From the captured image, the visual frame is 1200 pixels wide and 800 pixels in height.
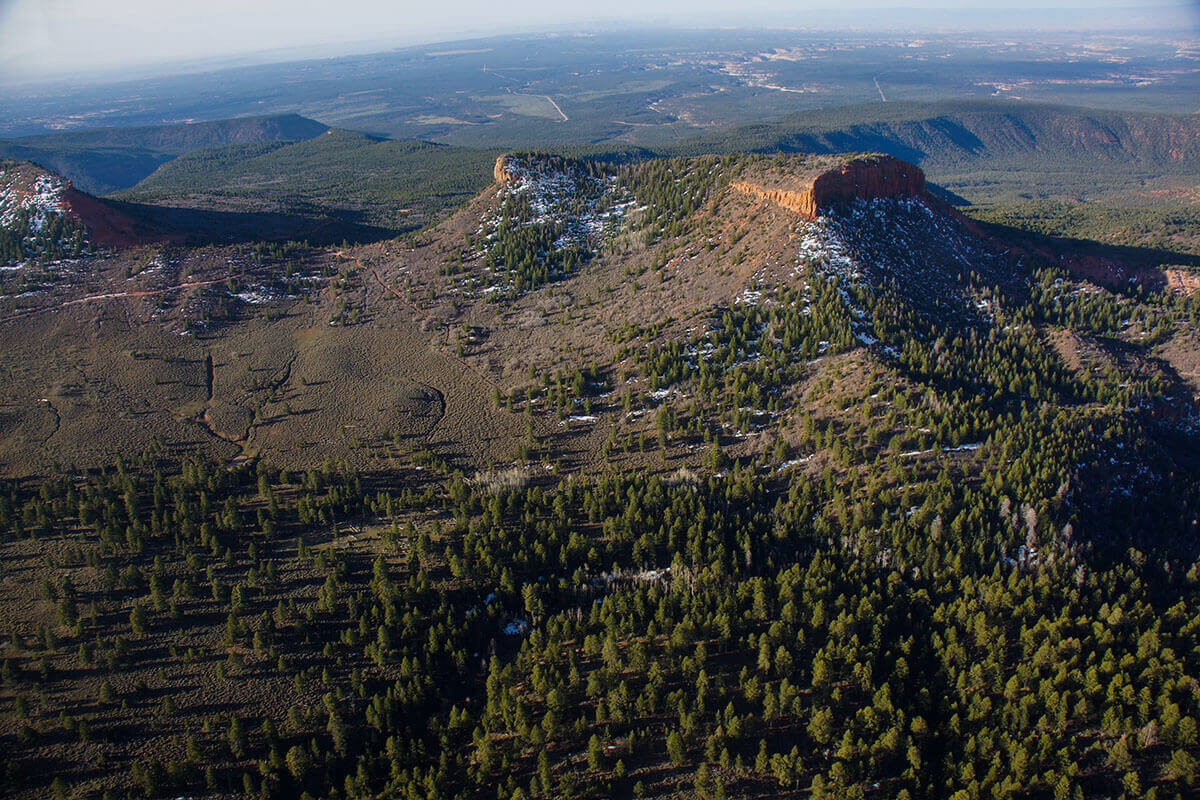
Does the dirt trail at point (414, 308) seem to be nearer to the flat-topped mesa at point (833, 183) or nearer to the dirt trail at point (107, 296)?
the dirt trail at point (107, 296)

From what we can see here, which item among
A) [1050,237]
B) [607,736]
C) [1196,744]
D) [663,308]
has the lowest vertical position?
[607,736]

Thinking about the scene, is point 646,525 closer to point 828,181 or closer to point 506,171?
point 828,181

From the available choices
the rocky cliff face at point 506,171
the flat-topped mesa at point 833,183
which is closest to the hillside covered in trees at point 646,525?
the flat-topped mesa at point 833,183

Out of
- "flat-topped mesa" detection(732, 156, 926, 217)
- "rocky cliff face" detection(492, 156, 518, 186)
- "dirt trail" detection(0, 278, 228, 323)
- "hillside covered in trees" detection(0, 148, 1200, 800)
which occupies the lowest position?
"hillside covered in trees" detection(0, 148, 1200, 800)

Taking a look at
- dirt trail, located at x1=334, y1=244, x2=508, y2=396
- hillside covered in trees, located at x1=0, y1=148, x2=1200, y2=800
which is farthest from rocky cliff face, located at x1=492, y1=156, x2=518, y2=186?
hillside covered in trees, located at x1=0, y1=148, x2=1200, y2=800

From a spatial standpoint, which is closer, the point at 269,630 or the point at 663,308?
the point at 269,630

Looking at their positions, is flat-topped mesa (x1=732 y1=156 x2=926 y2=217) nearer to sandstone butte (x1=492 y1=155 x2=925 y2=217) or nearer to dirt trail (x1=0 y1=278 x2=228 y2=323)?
sandstone butte (x1=492 y1=155 x2=925 y2=217)

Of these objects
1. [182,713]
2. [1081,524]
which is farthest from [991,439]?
[182,713]

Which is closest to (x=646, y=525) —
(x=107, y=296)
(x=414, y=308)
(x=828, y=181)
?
(x=828, y=181)

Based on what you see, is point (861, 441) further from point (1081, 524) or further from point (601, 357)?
point (601, 357)
